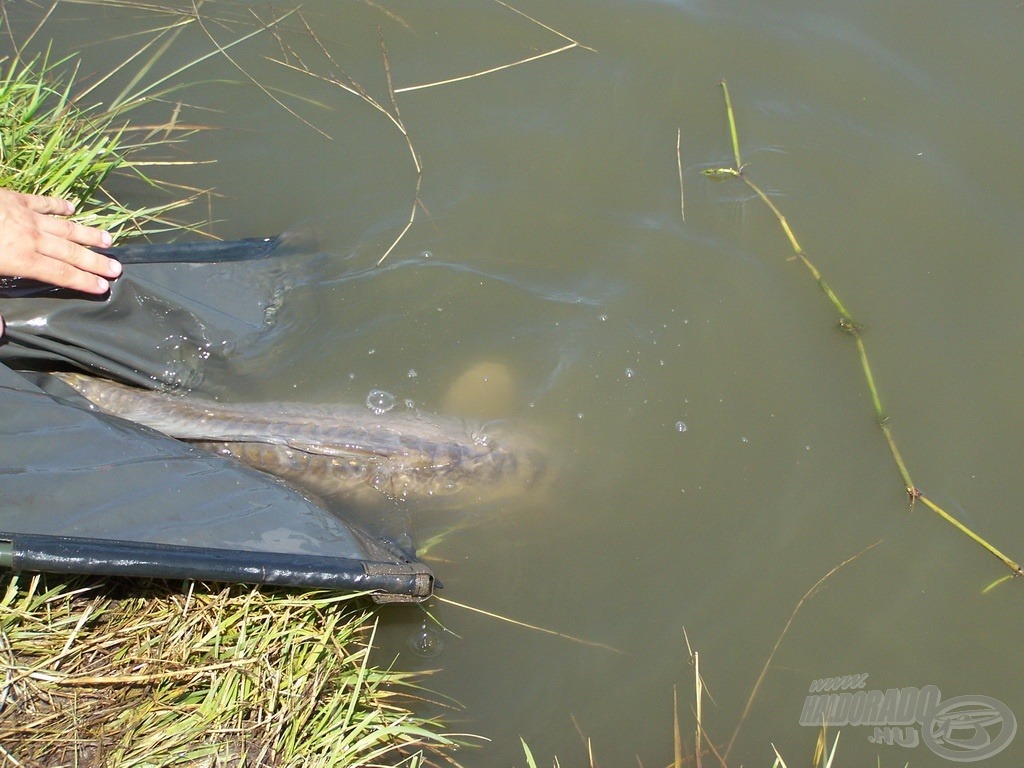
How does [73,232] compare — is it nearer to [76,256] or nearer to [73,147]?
[76,256]

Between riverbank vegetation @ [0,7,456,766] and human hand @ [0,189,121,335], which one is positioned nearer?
riverbank vegetation @ [0,7,456,766]

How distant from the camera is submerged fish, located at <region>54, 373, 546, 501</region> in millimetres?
3152

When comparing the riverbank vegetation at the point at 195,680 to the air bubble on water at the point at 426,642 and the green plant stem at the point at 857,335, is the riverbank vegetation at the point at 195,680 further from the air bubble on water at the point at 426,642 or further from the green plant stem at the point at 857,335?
the green plant stem at the point at 857,335

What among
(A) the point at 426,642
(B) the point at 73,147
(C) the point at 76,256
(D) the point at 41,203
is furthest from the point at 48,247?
(A) the point at 426,642

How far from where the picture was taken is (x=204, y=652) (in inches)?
101

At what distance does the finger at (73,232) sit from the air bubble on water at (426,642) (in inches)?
67.7

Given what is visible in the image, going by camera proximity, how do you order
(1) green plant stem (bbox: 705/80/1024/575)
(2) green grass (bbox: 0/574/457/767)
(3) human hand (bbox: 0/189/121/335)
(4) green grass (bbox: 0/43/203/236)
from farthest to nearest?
(4) green grass (bbox: 0/43/203/236), (1) green plant stem (bbox: 705/80/1024/575), (3) human hand (bbox: 0/189/121/335), (2) green grass (bbox: 0/574/457/767)

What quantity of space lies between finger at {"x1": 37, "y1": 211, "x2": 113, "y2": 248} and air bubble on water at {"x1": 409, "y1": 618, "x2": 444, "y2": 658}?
1720mm

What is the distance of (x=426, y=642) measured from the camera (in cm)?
297

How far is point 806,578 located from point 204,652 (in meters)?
2.08

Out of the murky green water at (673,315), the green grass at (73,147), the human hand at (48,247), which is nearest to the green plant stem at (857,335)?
the murky green water at (673,315)

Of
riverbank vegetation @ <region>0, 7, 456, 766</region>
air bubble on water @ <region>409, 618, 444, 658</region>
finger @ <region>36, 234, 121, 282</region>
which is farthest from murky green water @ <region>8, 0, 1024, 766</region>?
finger @ <region>36, 234, 121, 282</region>

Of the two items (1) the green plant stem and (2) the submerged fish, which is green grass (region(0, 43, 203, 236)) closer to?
(2) the submerged fish

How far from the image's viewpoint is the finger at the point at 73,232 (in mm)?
2748
